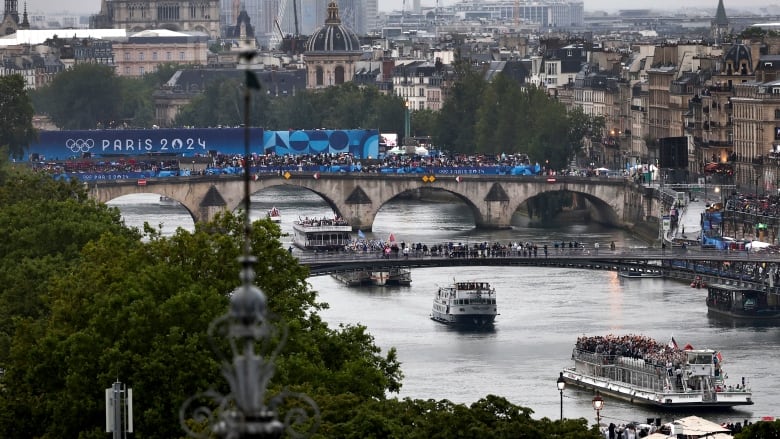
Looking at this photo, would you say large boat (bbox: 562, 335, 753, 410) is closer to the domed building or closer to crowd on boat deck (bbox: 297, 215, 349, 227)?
crowd on boat deck (bbox: 297, 215, 349, 227)

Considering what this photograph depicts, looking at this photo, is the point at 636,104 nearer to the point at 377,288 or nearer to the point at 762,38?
the point at 762,38

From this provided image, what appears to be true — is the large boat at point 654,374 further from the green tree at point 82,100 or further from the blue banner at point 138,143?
the green tree at point 82,100

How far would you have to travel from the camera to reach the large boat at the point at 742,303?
58.2 meters

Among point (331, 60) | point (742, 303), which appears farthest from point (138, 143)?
point (331, 60)

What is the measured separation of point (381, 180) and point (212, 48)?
105765 millimetres

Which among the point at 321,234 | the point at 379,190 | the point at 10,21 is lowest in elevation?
the point at 321,234

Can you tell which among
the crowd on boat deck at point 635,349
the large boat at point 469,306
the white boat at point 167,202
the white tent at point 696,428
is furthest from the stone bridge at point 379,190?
the white tent at point 696,428

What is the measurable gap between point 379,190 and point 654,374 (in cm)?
3986

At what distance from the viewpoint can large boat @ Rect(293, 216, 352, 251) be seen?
2906 inches

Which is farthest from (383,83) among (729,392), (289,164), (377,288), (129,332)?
(129,332)

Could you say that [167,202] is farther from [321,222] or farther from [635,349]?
[635,349]

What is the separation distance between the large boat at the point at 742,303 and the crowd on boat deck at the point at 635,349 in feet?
25.4

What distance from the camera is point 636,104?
103125 mm

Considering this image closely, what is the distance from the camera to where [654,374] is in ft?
155
